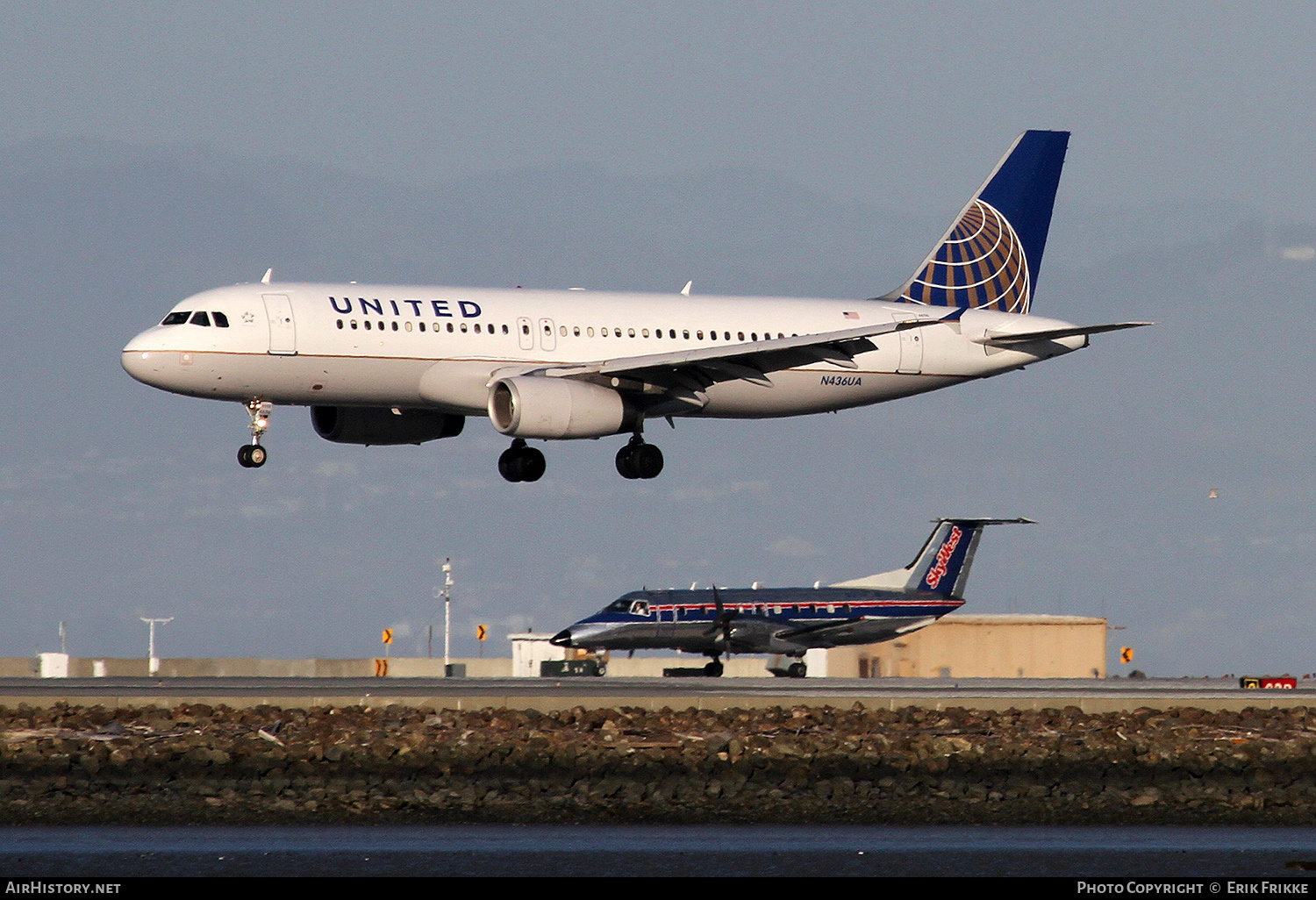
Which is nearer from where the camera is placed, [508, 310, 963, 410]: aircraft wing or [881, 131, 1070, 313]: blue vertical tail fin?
[508, 310, 963, 410]: aircraft wing

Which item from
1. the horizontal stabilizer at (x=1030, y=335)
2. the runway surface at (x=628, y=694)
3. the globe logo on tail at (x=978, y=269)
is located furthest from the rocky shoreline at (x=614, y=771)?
the globe logo on tail at (x=978, y=269)

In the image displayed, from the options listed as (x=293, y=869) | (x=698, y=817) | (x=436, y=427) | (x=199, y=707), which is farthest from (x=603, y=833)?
(x=436, y=427)

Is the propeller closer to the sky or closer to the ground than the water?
closer to the sky

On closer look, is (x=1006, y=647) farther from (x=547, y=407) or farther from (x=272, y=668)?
(x=547, y=407)

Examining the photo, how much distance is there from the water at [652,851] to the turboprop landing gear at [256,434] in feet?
50.9

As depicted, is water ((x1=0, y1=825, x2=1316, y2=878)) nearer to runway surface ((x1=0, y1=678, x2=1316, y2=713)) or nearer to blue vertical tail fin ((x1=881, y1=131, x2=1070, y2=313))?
runway surface ((x1=0, y1=678, x2=1316, y2=713))

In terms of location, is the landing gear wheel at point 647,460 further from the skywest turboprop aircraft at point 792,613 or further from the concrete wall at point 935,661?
the concrete wall at point 935,661

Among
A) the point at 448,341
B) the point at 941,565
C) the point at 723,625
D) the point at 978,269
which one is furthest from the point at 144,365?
the point at 941,565

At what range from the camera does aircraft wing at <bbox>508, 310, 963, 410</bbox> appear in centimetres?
4934

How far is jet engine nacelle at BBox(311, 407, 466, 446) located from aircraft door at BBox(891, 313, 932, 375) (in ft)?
39.7

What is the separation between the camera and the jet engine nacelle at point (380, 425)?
2045 inches

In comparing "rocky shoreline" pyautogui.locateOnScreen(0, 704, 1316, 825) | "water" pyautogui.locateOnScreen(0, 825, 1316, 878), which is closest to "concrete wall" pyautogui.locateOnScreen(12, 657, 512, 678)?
"rocky shoreline" pyautogui.locateOnScreen(0, 704, 1316, 825)

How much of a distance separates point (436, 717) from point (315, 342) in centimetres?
999

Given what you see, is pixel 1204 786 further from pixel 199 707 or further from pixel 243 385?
pixel 243 385
